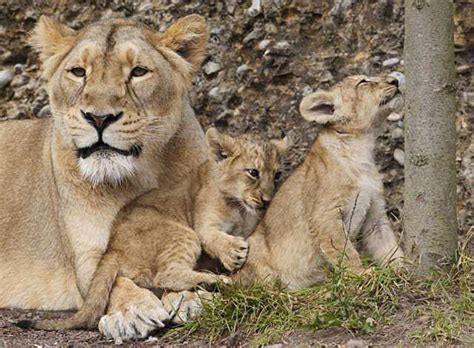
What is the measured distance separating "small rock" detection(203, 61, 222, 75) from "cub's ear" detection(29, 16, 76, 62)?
5.86 feet

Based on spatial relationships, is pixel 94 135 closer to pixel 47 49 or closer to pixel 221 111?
pixel 47 49

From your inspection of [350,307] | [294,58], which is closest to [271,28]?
[294,58]

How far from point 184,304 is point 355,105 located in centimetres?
143

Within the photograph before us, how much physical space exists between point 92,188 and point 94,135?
1.59 feet

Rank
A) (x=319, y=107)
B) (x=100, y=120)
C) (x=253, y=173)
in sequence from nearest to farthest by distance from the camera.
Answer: (x=100, y=120) → (x=319, y=107) → (x=253, y=173)

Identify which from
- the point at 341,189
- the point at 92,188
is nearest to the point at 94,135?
the point at 92,188

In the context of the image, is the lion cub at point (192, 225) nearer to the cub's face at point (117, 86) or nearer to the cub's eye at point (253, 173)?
the cub's eye at point (253, 173)

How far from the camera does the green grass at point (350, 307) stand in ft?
16.7

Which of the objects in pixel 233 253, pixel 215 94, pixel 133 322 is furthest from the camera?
pixel 215 94

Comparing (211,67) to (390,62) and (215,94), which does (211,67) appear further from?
(390,62)

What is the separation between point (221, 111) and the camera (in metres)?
8.19

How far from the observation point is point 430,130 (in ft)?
17.5

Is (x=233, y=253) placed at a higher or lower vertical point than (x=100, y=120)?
lower

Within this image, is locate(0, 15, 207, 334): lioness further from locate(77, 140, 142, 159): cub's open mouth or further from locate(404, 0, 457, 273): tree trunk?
locate(404, 0, 457, 273): tree trunk
